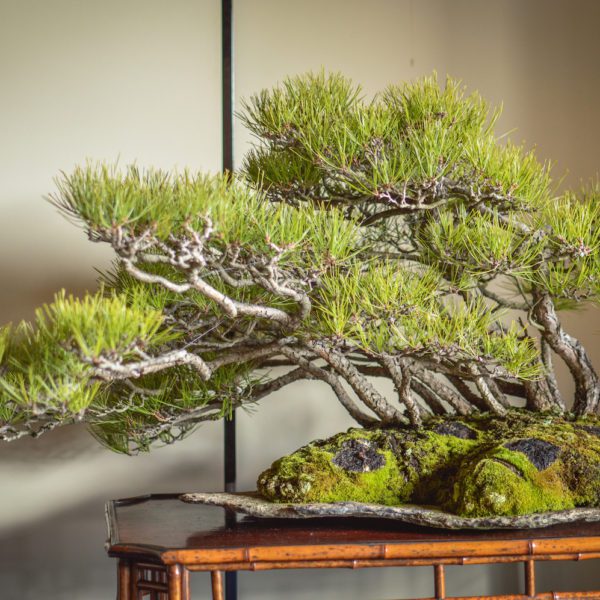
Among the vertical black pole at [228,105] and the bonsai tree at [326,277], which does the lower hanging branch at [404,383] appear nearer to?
the bonsai tree at [326,277]

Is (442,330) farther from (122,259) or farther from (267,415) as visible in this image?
(267,415)

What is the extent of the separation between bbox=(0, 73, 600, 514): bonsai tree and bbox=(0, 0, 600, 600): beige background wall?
0.61 metres

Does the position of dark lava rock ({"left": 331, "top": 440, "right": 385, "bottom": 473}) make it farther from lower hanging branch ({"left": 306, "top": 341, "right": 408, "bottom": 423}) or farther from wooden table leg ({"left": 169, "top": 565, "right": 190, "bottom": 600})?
wooden table leg ({"left": 169, "top": 565, "right": 190, "bottom": 600})

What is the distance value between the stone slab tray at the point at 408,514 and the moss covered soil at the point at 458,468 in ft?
0.06

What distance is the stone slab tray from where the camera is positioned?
4.24 feet

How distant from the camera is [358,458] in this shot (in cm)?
145

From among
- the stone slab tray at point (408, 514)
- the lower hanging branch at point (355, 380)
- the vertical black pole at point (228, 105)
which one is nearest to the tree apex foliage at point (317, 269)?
the lower hanging branch at point (355, 380)

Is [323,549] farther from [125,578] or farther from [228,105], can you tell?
[228,105]

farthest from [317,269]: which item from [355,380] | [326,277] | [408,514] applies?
[408,514]

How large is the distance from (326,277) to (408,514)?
42cm

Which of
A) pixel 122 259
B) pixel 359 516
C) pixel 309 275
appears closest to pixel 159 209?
pixel 122 259

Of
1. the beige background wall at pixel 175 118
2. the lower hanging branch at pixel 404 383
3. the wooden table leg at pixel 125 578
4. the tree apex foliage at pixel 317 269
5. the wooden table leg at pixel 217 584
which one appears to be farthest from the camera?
the beige background wall at pixel 175 118

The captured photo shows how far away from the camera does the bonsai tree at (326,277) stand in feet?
3.79

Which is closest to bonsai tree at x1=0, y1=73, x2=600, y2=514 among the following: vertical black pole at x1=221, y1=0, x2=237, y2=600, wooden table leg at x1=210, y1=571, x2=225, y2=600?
wooden table leg at x1=210, y1=571, x2=225, y2=600
